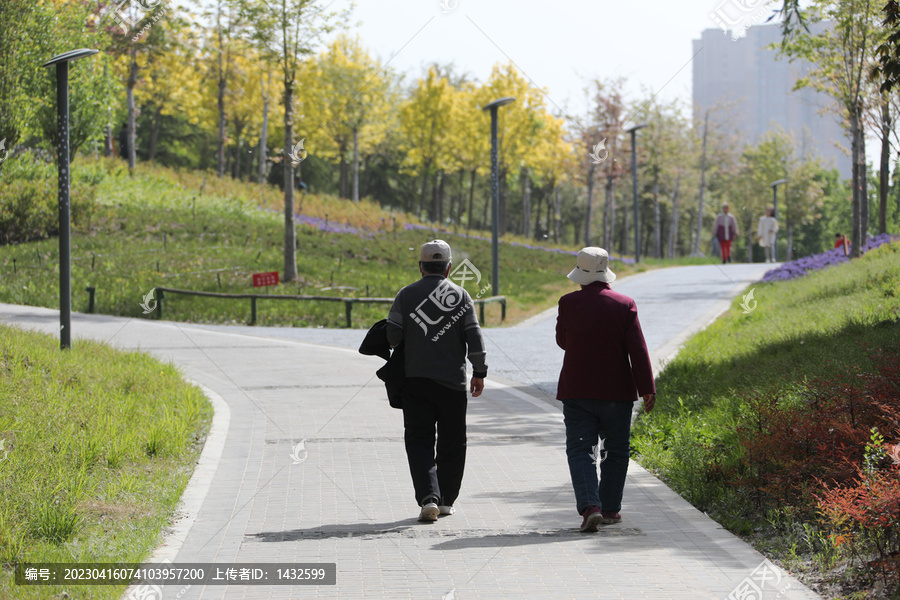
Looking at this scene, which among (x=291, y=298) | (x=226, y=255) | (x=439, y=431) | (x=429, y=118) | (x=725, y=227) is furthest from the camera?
(x=429, y=118)

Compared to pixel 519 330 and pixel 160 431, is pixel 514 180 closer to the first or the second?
pixel 519 330

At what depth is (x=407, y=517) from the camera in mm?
6473

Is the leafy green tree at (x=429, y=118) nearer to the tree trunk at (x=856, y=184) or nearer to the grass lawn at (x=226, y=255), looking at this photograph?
the grass lawn at (x=226, y=255)

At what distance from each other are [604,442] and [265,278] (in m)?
18.7

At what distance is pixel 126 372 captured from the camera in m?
11.4

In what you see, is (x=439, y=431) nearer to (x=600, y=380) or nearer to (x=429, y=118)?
(x=600, y=380)

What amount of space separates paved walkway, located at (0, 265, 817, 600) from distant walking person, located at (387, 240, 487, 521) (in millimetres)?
298

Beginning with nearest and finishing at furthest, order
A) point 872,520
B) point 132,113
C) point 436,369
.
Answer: point 872,520 → point 436,369 → point 132,113

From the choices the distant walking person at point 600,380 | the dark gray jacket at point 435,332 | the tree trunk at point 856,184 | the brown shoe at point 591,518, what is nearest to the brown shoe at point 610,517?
the distant walking person at point 600,380

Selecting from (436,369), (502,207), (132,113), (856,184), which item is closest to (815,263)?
(856,184)

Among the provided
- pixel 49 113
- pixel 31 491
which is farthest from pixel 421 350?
pixel 49 113

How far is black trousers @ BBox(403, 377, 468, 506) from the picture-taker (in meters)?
6.50

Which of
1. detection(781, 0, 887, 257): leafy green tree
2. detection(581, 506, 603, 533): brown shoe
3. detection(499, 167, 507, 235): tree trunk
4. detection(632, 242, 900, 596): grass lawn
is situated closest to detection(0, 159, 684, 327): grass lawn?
detection(781, 0, 887, 257): leafy green tree

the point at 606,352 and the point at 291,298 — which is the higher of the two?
the point at 606,352
